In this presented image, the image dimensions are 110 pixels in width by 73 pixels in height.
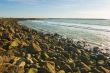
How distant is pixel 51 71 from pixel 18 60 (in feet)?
4.28

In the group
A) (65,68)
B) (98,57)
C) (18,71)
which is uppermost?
(18,71)

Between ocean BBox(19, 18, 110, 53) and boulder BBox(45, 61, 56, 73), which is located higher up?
boulder BBox(45, 61, 56, 73)

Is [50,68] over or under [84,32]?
over

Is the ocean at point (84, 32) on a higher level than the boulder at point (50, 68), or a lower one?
lower

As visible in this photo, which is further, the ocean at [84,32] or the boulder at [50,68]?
the ocean at [84,32]

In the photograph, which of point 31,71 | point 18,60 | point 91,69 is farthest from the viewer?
point 91,69

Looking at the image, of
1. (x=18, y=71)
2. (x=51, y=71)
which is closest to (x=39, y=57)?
(x=51, y=71)

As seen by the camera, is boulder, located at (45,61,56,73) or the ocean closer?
boulder, located at (45,61,56,73)

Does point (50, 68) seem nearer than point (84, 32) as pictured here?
Yes

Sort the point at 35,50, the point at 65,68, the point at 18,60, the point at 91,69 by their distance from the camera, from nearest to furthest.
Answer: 1. the point at 18,60
2. the point at 65,68
3. the point at 91,69
4. the point at 35,50

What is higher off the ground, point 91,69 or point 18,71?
point 18,71

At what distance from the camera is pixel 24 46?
10234 millimetres

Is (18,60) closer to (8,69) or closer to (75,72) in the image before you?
(8,69)

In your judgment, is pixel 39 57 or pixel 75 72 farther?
pixel 39 57
